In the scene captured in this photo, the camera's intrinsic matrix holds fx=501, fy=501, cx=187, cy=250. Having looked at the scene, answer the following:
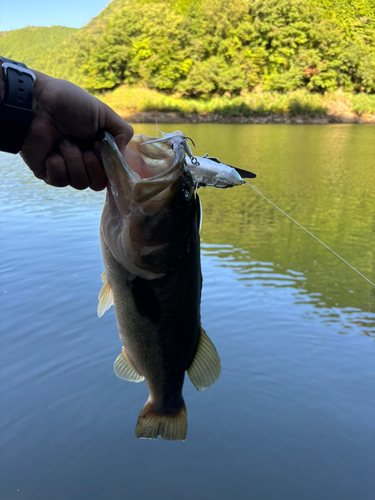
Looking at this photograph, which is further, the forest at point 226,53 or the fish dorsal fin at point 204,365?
the forest at point 226,53

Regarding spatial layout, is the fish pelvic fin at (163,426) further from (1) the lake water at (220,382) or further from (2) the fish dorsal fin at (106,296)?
(1) the lake water at (220,382)

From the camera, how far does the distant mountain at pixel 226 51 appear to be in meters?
55.4

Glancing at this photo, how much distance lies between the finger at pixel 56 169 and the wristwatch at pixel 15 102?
18 cm

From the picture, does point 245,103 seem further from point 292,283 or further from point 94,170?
point 94,170

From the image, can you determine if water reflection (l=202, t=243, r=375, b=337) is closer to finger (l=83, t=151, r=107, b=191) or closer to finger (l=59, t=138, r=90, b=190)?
finger (l=83, t=151, r=107, b=191)

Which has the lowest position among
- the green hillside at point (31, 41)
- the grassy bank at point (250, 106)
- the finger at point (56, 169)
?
the grassy bank at point (250, 106)

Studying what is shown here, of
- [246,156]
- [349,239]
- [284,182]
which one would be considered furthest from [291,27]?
[349,239]

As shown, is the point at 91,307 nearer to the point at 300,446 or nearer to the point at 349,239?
the point at 300,446

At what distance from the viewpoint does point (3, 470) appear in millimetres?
3711

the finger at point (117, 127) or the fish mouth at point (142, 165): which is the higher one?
the finger at point (117, 127)

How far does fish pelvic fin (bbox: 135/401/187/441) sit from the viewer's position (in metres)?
2.48

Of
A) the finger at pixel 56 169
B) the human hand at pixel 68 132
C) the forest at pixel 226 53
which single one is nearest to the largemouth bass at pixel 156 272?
the human hand at pixel 68 132

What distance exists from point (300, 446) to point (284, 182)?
13545 millimetres

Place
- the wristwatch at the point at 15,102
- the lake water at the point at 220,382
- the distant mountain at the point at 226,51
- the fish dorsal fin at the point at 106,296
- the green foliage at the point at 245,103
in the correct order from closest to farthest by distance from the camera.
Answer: the wristwatch at the point at 15,102 < the fish dorsal fin at the point at 106,296 < the lake water at the point at 220,382 < the green foliage at the point at 245,103 < the distant mountain at the point at 226,51
